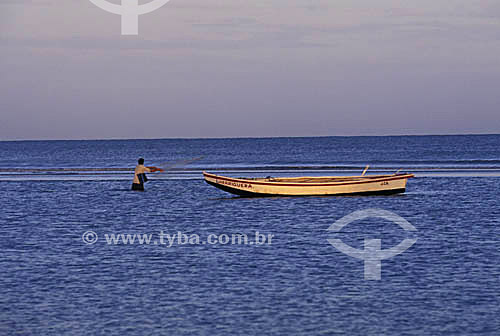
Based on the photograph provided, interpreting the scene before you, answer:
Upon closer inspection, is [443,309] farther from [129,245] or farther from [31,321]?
[129,245]

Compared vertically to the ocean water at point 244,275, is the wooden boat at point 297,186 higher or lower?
higher

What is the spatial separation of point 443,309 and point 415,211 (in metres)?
21.2

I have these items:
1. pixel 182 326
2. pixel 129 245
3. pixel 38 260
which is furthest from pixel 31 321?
pixel 129 245

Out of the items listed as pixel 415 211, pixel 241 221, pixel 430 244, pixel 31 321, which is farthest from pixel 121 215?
pixel 31 321

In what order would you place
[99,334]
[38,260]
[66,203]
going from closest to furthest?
[99,334] → [38,260] → [66,203]

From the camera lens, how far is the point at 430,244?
2372cm

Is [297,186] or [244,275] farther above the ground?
[297,186]

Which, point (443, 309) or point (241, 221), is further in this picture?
point (241, 221)

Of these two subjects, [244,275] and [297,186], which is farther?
[297,186]

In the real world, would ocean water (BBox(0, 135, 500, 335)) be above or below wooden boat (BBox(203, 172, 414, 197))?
below

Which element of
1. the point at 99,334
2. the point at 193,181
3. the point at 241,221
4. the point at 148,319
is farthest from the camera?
the point at 193,181

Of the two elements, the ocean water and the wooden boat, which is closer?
the ocean water

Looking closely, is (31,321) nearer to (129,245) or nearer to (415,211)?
(129,245)

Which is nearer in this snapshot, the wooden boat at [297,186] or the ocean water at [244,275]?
the ocean water at [244,275]
